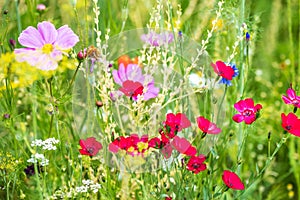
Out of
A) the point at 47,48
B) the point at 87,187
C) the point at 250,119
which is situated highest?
the point at 47,48

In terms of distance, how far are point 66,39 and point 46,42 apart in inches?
1.6

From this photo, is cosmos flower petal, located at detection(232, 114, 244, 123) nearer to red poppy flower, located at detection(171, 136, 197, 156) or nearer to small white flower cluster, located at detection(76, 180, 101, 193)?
red poppy flower, located at detection(171, 136, 197, 156)

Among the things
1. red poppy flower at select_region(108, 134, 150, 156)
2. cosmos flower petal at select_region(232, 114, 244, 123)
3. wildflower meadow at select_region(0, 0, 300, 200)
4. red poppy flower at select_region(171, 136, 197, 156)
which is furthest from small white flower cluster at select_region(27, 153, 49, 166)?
cosmos flower petal at select_region(232, 114, 244, 123)

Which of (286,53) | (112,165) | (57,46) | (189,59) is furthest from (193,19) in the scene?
(57,46)

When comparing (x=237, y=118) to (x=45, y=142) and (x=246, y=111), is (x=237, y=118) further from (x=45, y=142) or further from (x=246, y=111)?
(x=45, y=142)

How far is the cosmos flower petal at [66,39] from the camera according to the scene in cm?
104

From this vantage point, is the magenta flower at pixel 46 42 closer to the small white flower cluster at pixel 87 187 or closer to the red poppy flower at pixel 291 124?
the small white flower cluster at pixel 87 187

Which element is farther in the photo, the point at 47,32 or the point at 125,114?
the point at 125,114

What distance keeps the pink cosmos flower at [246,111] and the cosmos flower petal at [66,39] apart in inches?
12.4

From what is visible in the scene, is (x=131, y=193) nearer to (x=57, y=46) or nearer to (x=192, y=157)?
(x=192, y=157)

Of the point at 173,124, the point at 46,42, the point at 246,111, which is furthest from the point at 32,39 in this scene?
the point at 246,111

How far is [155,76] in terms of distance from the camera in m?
1.43

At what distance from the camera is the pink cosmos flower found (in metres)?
1.06

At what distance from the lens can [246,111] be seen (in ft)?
3.56
